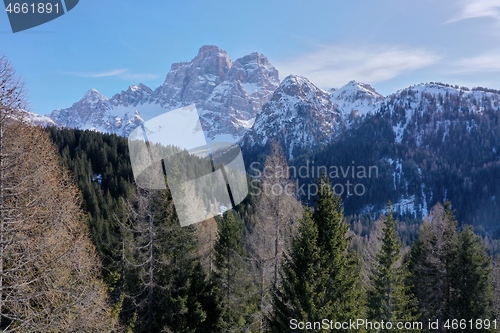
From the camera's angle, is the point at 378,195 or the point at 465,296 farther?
the point at 378,195

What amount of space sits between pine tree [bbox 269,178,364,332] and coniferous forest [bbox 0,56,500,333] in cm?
4

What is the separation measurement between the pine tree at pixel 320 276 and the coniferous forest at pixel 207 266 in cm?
4

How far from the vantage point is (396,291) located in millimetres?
17609

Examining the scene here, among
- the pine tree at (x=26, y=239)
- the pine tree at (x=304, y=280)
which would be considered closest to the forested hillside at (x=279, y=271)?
the pine tree at (x=304, y=280)

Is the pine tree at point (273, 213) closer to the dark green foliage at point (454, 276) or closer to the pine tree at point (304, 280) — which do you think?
the pine tree at point (304, 280)

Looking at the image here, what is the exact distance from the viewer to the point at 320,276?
11195mm

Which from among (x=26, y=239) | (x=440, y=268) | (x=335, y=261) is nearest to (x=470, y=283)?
(x=440, y=268)

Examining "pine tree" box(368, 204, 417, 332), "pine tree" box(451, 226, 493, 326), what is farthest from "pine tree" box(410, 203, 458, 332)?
"pine tree" box(368, 204, 417, 332)

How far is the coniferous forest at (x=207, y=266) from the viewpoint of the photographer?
805 cm

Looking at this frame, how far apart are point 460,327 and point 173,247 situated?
56.5 feet

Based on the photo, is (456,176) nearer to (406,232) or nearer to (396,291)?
(406,232)

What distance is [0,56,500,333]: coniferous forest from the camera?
26.4 feet

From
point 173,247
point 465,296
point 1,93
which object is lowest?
point 465,296

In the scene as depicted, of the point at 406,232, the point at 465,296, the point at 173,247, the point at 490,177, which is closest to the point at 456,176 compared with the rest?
the point at 490,177
